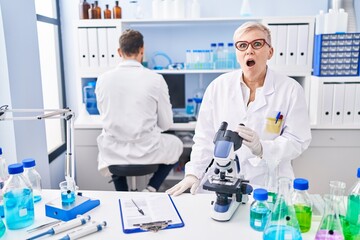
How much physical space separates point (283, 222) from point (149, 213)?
0.47 metres

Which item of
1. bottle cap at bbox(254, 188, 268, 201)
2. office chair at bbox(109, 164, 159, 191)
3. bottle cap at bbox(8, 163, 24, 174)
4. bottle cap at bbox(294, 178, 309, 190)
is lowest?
office chair at bbox(109, 164, 159, 191)

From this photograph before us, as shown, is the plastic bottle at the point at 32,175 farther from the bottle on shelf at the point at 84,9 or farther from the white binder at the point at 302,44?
the white binder at the point at 302,44

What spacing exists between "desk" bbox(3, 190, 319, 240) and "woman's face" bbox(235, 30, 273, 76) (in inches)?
26.1

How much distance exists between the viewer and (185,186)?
1429 mm

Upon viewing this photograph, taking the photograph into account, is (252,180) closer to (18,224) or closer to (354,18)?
(18,224)

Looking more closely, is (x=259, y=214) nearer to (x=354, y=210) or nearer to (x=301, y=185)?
(x=301, y=185)

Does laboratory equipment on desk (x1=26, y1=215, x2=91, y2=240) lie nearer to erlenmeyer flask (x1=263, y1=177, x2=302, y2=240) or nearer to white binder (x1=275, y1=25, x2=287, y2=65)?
erlenmeyer flask (x1=263, y1=177, x2=302, y2=240)

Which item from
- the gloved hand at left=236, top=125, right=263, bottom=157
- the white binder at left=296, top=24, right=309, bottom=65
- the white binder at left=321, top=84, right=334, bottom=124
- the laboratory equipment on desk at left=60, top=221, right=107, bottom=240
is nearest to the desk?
the laboratory equipment on desk at left=60, top=221, right=107, bottom=240

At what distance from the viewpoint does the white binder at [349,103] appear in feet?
8.44

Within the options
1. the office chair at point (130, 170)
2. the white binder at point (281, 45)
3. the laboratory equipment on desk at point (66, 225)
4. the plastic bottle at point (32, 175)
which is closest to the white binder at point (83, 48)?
the office chair at point (130, 170)

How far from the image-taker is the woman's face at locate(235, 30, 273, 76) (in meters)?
1.58

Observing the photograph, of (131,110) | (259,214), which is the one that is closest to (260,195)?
(259,214)

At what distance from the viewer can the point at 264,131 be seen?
168 centimetres

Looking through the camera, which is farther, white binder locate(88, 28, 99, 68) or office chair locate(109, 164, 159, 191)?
white binder locate(88, 28, 99, 68)
